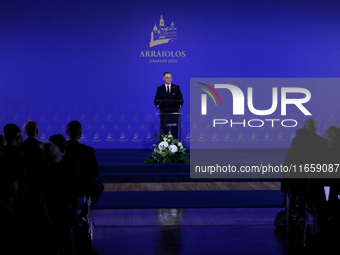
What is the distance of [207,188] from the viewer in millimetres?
5855

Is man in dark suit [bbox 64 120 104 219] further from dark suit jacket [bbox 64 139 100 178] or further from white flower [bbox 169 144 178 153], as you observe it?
white flower [bbox 169 144 178 153]

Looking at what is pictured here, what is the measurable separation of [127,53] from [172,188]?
408 cm

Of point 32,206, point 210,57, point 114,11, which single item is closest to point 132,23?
point 114,11

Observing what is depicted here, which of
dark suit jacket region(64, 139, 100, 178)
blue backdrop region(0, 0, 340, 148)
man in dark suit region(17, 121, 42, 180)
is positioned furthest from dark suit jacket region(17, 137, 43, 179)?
blue backdrop region(0, 0, 340, 148)

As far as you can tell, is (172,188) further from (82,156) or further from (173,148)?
(82,156)

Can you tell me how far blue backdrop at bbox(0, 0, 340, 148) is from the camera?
8.79 metres

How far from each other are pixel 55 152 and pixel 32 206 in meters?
0.97

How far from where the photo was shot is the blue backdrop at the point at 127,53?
8.79 meters

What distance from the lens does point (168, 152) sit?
644cm

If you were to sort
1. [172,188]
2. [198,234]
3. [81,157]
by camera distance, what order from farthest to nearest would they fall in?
[172,188], [198,234], [81,157]

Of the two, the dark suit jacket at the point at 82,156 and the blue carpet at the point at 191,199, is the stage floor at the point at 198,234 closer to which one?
the blue carpet at the point at 191,199

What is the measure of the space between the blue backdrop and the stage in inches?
72.4

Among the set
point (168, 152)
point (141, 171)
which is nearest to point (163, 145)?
point (168, 152)

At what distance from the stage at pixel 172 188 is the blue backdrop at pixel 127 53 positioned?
184 cm
